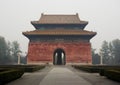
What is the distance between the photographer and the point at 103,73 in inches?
681

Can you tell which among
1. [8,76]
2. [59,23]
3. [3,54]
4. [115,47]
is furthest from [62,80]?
[115,47]

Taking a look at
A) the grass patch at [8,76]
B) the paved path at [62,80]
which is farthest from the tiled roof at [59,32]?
the grass patch at [8,76]

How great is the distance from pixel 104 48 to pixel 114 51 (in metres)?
4.62

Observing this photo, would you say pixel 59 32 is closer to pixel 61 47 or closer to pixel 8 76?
pixel 61 47

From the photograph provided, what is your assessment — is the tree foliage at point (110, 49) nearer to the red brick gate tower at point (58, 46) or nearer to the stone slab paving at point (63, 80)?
the red brick gate tower at point (58, 46)

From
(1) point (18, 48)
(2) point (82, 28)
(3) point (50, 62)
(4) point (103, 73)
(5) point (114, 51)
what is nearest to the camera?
(4) point (103, 73)

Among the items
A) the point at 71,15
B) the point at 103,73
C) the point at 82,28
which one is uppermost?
the point at 71,15

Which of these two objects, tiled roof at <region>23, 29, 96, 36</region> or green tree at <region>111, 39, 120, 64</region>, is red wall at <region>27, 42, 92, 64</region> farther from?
green tree at <region>111, 39, 120, 64</region>

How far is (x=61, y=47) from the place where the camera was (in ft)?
141

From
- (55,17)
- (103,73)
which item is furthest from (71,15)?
(103,73)

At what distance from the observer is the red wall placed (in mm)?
42469

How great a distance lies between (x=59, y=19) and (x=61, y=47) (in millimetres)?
Answer: 6879

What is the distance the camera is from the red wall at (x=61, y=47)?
42469mm

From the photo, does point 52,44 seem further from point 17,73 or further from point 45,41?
point 17,73
